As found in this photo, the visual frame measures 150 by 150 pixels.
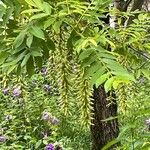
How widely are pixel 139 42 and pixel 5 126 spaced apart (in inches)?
163

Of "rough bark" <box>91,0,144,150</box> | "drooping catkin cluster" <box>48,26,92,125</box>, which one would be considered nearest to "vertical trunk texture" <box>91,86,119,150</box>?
"rough bark" <box>91,0,144,150</box>

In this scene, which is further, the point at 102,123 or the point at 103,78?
the point at 102,123

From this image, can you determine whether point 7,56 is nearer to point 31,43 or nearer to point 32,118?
point 31,43

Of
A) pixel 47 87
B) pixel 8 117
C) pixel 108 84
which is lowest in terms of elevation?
pixel 108 84

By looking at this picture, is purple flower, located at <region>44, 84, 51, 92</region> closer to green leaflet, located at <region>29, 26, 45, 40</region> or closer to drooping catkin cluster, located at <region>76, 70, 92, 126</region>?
drooping catkin cluster, located at <region>76, 70, 92, 126</region>

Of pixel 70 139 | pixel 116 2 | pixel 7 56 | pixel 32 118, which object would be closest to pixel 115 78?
pixel 7 56

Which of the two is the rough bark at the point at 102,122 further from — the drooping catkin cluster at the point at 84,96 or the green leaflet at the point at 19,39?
the green leaflet at the point at 19,39

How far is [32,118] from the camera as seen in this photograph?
5.96 meters

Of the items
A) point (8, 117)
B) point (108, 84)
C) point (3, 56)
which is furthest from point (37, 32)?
point (8, 117)

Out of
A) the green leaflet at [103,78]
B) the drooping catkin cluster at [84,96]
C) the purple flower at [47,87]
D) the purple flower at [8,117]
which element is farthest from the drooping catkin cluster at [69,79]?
the purple flower at [47,87]

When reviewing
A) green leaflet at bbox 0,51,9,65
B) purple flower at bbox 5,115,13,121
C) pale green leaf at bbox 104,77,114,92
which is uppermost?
purple flower at bbox 5,115,13,121

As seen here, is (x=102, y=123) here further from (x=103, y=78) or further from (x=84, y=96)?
(x=103, y=78)

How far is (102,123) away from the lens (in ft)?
11.6

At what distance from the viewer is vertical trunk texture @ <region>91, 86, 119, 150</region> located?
338cm
